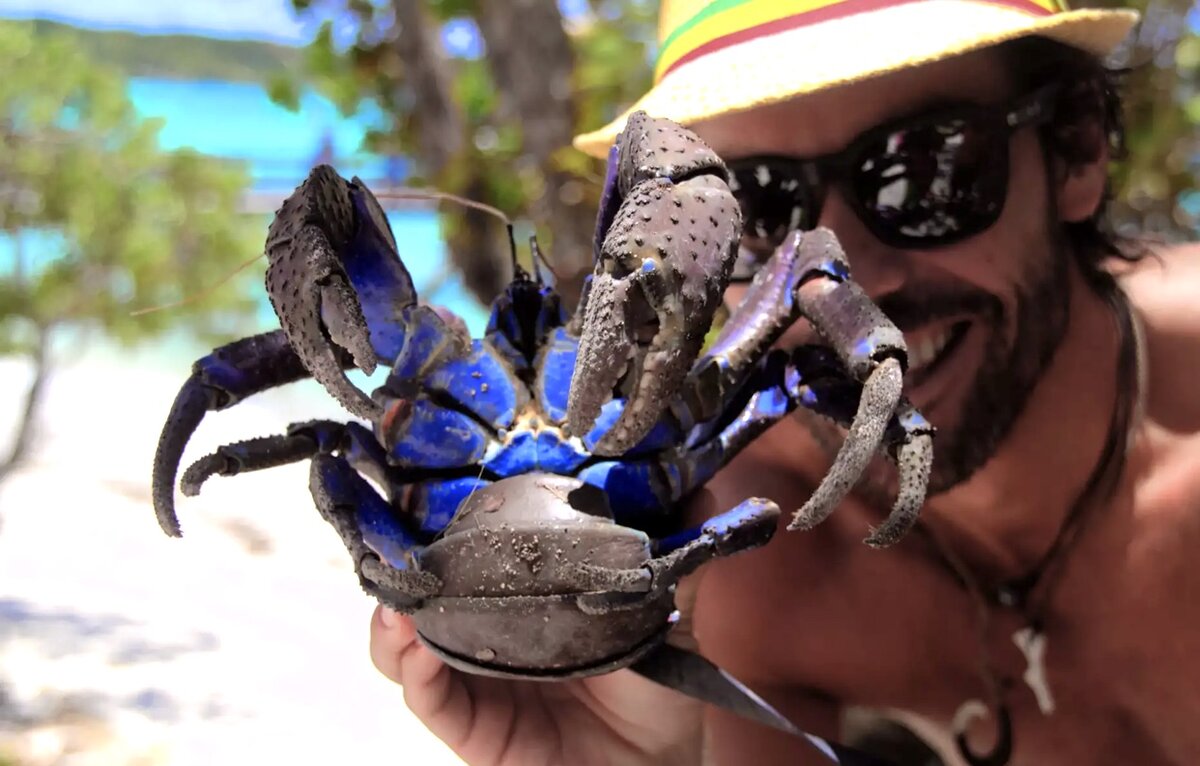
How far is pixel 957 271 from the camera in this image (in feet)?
4.31

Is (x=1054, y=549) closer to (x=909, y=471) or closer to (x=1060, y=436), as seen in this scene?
(x=1060, y=436)

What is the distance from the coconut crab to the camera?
76cm

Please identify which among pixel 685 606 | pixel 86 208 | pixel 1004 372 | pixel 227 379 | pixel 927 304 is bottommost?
pixel 685 606

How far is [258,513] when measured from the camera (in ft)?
14.5

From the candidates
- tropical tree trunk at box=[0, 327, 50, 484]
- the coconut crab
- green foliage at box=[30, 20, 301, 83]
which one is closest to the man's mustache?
the coconut crab

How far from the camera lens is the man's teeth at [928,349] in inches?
54.7

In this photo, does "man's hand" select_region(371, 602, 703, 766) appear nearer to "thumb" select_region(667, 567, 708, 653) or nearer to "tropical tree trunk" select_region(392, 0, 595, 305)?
"thumb" select_region(667, 567, 708, 653)

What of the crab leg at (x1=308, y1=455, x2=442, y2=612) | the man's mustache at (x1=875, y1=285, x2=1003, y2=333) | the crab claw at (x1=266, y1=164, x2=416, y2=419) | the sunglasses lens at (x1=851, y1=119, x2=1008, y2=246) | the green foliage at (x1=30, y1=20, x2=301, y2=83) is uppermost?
the green foliage at (x1=30, y1=20, x2=301, y2=83)

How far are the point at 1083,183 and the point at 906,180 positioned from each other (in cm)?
53

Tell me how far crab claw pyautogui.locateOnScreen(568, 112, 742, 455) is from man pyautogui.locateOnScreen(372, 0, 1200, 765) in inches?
10.6

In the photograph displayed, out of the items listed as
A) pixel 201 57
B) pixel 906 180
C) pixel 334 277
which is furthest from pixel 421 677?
pixel 201 57

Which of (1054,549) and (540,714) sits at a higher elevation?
(540,714)

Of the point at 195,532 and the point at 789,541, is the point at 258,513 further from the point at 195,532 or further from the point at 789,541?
the point at 789,541

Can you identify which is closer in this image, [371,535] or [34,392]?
[371,535]
